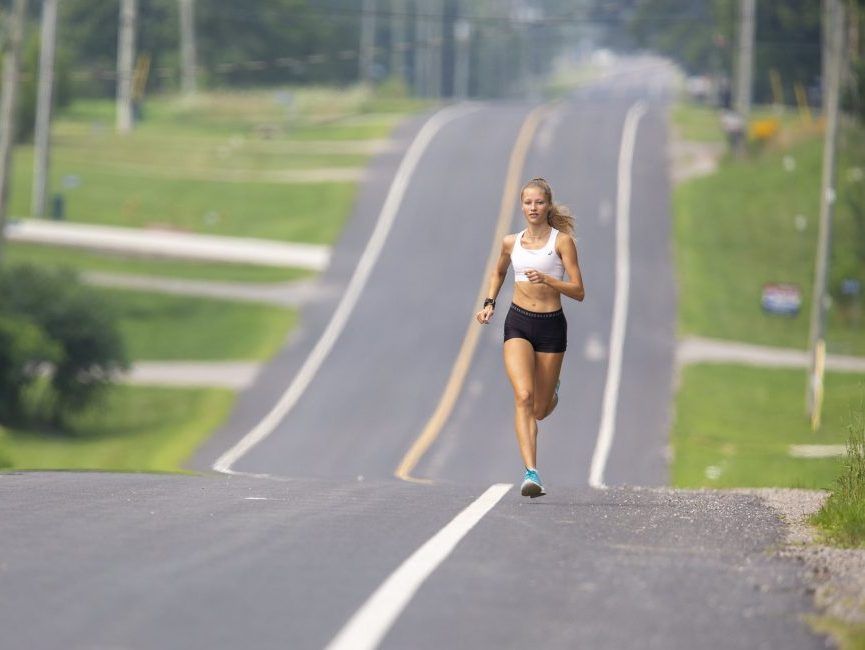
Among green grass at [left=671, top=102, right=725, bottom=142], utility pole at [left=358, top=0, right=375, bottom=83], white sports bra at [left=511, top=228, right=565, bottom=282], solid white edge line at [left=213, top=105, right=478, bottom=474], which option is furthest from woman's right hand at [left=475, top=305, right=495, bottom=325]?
utility pole at [left=358, top=0, right=375, bottom=83]

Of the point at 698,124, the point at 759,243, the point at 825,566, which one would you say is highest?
the point at 825,566

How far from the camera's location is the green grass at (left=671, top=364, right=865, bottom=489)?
31.3m

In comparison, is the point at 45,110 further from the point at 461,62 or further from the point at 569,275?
the point at 461,62

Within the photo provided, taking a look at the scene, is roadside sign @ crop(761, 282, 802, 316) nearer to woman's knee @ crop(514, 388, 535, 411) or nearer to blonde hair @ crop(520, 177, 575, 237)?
blonde hair @ crop(520, 177, 575, 237)

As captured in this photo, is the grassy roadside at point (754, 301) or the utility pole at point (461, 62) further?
the utility pole at point (461, 62)

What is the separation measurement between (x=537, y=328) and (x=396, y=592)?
5.25m

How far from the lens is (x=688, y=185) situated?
6072 cm

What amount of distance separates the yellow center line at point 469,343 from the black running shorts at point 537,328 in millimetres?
4050

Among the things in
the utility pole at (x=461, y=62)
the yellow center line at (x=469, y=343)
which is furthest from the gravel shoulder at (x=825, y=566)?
the utility pole at (x=461, y=62)

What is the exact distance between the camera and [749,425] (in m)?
36.8

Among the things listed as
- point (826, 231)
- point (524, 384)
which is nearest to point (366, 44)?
point (826, 231)

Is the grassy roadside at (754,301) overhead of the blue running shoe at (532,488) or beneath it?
beneath

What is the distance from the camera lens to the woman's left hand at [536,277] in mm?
12336

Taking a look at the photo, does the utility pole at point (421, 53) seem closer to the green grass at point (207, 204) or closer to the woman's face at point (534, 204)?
the green grass at point (207, 204)
